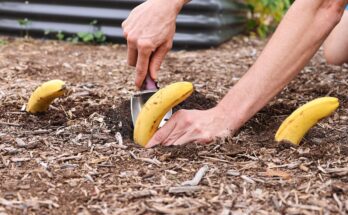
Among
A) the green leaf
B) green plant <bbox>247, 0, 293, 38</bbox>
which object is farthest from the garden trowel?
green plant <bbox>247, 0, 293, 38</bbox>

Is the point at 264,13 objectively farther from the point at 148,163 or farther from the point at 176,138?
the point at 148,163

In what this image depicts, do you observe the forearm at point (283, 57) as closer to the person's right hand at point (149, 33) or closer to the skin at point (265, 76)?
the skin at point (265, 76)

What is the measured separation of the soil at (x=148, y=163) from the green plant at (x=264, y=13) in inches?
109

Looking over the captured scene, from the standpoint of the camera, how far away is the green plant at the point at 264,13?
5598 mm

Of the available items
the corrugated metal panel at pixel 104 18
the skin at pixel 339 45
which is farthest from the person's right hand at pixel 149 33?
the corrugated metal panel at pixel 104 18

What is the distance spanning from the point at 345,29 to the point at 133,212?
2.56 meters

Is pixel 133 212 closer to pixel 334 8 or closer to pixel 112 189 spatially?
pixel 112 189

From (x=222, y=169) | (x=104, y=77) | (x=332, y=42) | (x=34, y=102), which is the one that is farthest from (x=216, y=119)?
(x=332, y=42)

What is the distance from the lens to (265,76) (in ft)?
6.66

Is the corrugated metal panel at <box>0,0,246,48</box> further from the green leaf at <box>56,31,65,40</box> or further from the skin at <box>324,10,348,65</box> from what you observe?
the skin at <box>324,10,348,65</box>

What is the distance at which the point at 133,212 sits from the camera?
1462 mm

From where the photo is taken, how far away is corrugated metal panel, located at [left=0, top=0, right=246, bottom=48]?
430cm

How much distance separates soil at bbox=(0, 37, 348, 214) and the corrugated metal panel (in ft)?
4.81

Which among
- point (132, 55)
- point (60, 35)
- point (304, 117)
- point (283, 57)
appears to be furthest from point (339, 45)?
point (60, 35)
